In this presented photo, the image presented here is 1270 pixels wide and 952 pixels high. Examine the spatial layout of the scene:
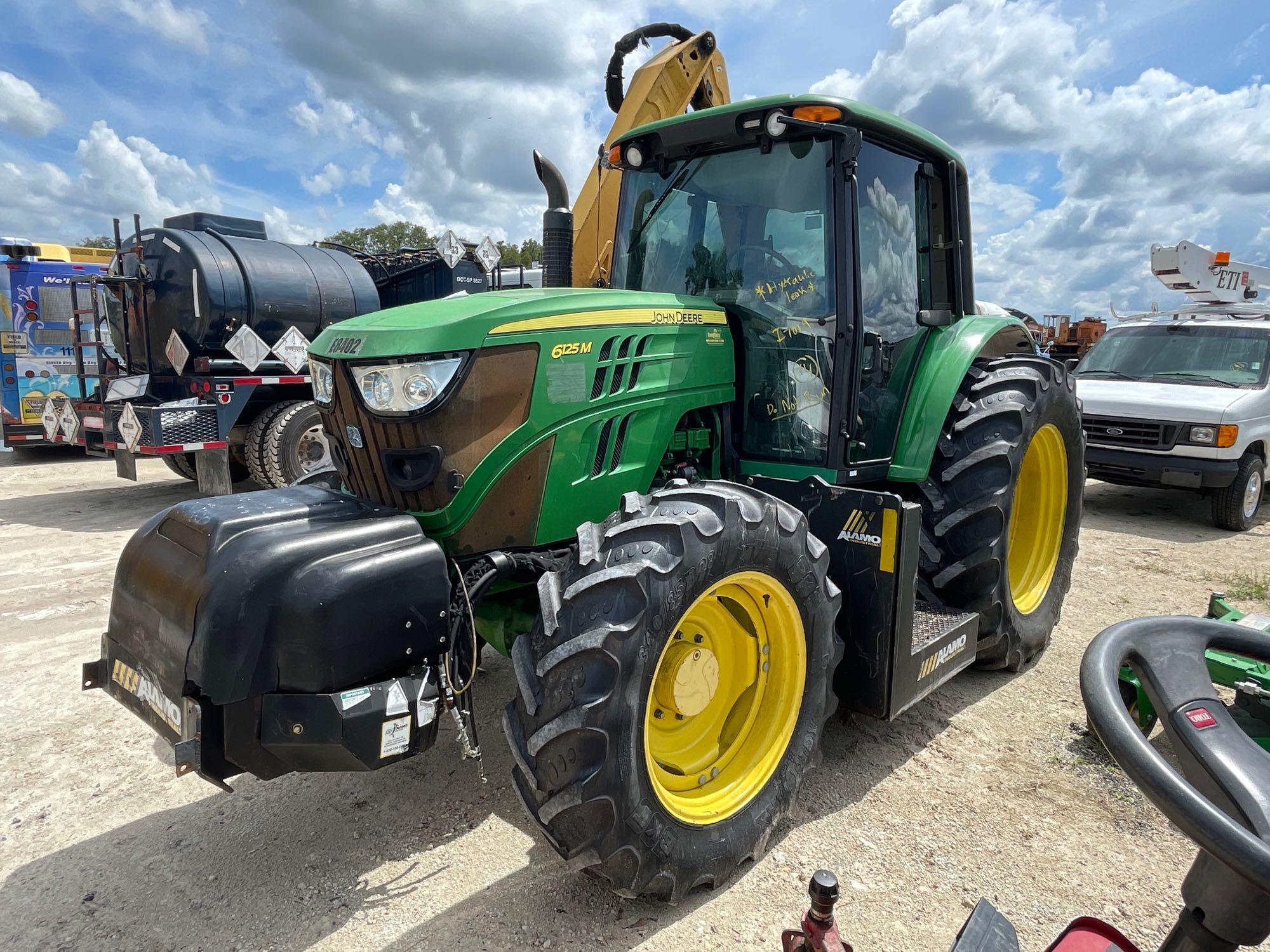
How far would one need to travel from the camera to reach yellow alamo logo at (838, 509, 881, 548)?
2975mm

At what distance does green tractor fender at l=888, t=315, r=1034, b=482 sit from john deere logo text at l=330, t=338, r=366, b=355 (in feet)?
7.58

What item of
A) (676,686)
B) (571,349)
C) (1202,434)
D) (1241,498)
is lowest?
(1241,498)

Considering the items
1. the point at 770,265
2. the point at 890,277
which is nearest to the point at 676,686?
the point at 770,265

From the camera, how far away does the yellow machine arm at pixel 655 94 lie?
6.77m

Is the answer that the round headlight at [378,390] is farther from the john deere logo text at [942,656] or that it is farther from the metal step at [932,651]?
the john deere logo text at [942,656]

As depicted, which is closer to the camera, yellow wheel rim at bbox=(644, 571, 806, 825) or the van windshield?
yellow wheel rim at bbox=(644, 571, 806, 825)

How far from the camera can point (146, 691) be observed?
227 cm

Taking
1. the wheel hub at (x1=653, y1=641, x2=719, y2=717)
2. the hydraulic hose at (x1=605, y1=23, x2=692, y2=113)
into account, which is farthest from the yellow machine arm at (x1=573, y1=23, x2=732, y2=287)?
the wheel hub at (x1=653, y1=641, x2=719, y2=717)

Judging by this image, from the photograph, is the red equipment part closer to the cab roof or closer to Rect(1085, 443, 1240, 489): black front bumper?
the cab roof

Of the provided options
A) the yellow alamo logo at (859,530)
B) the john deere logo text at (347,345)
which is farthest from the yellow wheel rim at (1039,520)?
the john deere logo text at (347,345)

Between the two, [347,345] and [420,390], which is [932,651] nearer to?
[420,390]

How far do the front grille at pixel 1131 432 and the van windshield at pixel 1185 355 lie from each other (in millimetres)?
990

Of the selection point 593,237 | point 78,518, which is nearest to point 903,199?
point 593,237

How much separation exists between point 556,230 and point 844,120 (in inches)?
53.6
